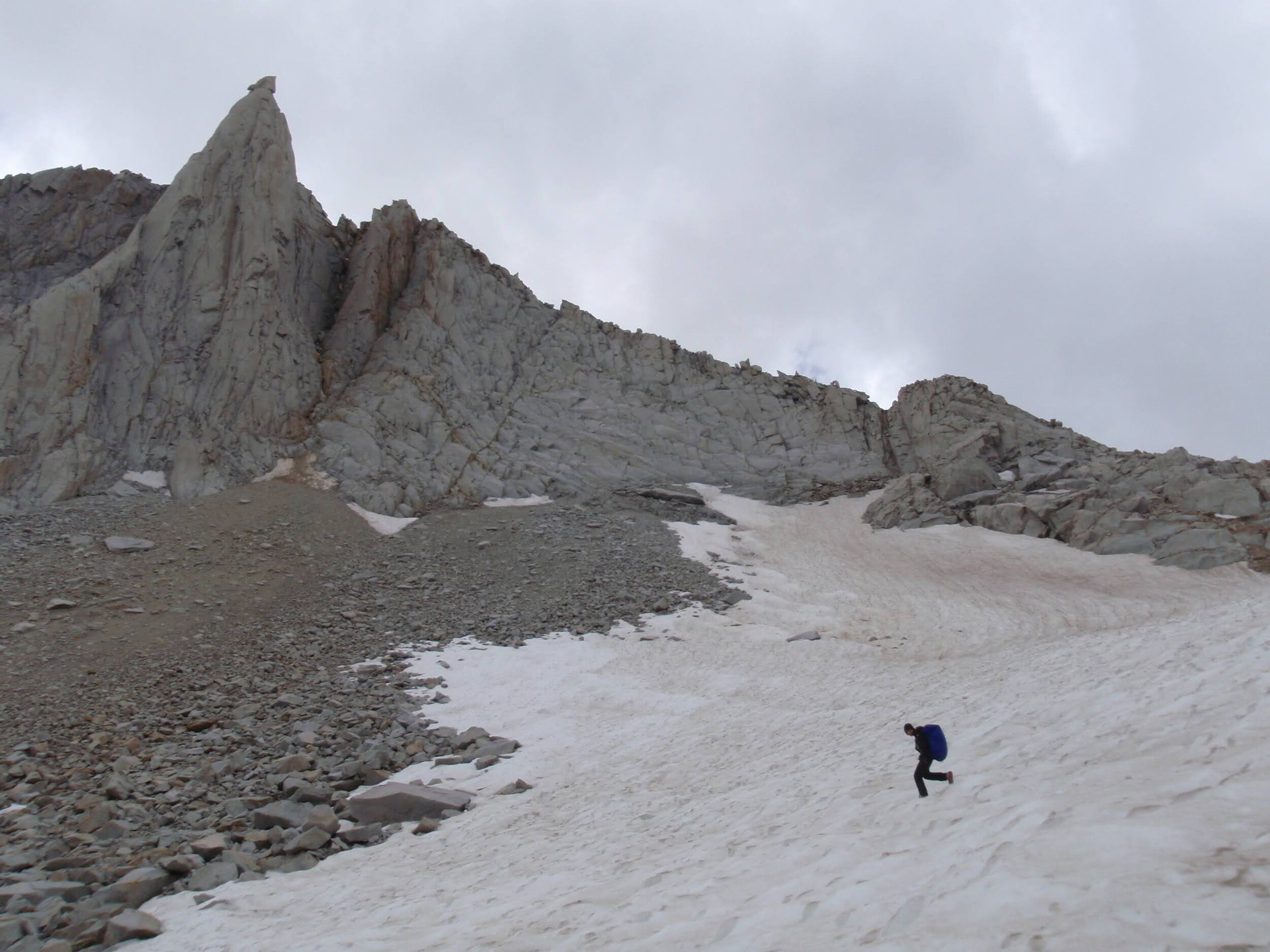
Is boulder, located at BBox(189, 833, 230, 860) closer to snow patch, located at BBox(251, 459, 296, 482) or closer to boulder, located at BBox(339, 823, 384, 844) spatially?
boulder, located at BBox(339, 823, 384, 844)

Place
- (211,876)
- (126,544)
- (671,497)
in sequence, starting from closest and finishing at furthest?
(211,876) < (126,544) < (671,497)

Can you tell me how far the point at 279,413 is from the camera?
34469 millimetres

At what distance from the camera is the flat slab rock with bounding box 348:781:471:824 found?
10586mm

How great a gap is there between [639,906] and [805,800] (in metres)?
3.34

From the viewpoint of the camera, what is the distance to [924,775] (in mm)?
8062

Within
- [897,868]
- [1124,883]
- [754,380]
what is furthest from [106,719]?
[754,380]

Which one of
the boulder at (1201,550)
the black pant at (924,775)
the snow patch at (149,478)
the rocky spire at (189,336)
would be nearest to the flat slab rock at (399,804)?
the black pant at (924,775)

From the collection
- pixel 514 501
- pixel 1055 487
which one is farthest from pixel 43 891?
pixel 1055 487

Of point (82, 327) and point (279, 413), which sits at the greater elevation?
point (82, 327)

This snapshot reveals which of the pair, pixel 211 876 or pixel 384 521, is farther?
pixel 384 521

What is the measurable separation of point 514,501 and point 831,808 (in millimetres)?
28973

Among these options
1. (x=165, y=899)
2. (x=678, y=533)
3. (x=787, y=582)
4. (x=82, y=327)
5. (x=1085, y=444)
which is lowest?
(x=165, y=899)

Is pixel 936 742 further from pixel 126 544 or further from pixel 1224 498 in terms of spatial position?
pixel 1224 498

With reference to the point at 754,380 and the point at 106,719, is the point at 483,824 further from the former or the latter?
the point at 754,380
